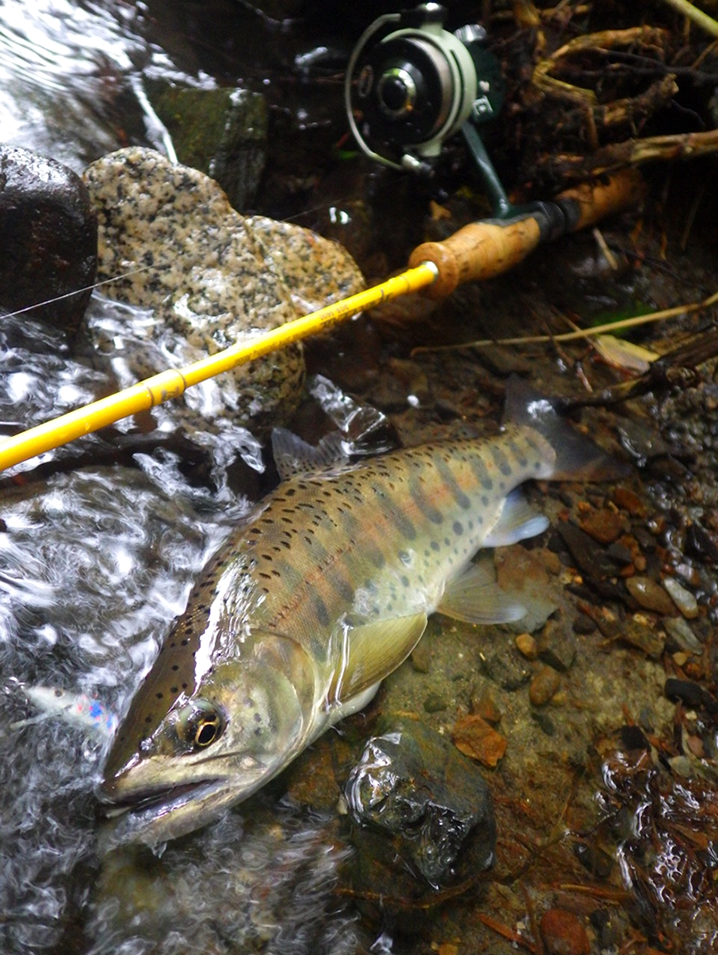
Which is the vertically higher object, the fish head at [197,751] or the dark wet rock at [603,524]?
the fish head at [197,751]

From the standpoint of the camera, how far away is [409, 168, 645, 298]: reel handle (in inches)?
136

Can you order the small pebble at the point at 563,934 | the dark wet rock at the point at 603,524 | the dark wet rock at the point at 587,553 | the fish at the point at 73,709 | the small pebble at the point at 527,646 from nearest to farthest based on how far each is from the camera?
1. the fish at the point at 73,709
2. the small pebble at the point at 563,934
3. the small pebble at the point at 527,646
4. the dark wet rock at the point at 587,553
5. the dark wet rock at the point at 603,524

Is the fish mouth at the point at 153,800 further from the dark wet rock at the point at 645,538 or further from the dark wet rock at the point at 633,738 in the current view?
the dark wet rock at the point at 645,538

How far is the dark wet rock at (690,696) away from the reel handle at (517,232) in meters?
2.02

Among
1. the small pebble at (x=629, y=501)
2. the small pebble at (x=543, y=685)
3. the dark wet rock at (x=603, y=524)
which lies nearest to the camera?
the small pebble at (x=543, y=685)

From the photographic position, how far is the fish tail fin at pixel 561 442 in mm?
3771

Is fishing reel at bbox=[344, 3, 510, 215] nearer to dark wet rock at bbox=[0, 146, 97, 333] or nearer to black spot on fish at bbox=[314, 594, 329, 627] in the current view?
dark wet rock at bbox=[0, 146, 97, 333]

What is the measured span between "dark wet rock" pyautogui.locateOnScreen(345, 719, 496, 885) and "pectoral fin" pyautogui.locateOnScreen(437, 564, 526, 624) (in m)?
0.65

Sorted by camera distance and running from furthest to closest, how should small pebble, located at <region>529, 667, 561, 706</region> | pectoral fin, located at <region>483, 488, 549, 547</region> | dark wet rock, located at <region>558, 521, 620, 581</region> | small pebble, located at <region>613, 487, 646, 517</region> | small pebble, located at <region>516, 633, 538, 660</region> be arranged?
small pebble, located at <region>613, 487, 646, 517</region>
dark wet rock, located at <region>558, 521, 620, 581</region>
pectoral fin, located at <region>483, 488, 549, 547</region>
small pebble, located at <region>516, 633, 538, 660</region>
small pebble, located at <region>529, 667, 561, 706</region>

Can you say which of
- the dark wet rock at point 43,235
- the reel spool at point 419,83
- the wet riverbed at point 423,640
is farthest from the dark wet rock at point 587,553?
the dark wet rock at point 43,235

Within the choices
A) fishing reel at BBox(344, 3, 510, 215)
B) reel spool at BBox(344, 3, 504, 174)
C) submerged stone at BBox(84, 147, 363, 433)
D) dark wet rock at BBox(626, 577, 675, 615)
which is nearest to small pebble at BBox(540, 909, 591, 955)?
dark wet rock at BBox(626, 577, 675, 615)

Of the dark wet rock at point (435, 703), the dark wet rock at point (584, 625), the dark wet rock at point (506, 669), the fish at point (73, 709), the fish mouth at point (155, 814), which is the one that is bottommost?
the dark wet rock at point (584, 625)

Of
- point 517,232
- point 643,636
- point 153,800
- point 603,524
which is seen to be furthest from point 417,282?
point 153,800

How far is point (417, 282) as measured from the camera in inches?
131
